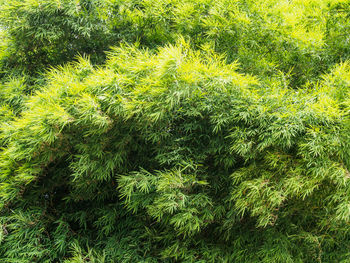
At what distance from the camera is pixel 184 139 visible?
2.39m

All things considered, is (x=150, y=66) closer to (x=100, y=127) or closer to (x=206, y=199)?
(x=100, y=127)

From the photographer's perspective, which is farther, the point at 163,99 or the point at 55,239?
the point at 55,239

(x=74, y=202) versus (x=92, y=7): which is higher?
(x=92, y=7)

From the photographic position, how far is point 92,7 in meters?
2.99

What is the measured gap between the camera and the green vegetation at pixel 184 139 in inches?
83.9

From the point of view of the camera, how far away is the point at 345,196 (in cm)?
195

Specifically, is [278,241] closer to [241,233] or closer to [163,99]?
[241,233]

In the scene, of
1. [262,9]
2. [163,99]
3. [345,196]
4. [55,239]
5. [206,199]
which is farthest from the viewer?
[262,9]

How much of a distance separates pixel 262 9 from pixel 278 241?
2363 millimetres

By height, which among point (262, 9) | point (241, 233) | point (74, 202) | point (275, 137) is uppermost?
point (262, 9)

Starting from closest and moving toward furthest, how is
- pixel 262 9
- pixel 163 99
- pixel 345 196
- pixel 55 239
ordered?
pixel 345 196 → pixel 163 99 → pixel 55 239 → pixel 262 9

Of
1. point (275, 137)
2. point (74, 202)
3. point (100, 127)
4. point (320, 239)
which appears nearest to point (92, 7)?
point (100, 127)

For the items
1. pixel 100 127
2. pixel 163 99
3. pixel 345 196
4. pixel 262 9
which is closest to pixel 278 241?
pixel 345 196

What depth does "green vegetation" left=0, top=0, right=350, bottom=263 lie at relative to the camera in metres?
2.13
